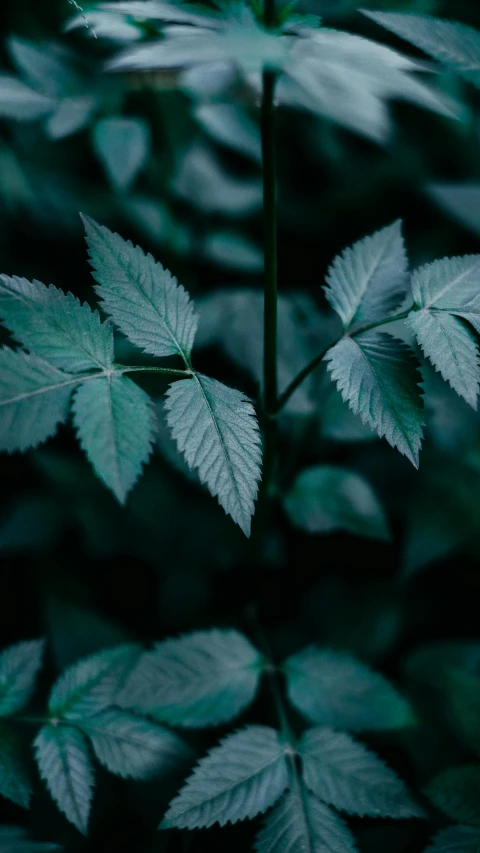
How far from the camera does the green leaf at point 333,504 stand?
1.35 metres

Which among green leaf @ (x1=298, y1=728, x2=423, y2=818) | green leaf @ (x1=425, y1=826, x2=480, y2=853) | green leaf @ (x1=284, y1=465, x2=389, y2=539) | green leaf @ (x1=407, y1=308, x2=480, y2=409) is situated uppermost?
green leaf @ (x1=407, y1=308, x2=480, y2=409)

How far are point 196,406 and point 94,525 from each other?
90cm

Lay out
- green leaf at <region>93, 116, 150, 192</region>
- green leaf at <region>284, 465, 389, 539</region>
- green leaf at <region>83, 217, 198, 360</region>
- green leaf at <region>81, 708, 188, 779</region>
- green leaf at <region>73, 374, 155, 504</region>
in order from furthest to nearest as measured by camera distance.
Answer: green leaf at <region>93, 116, 150, 192</region>, green leaf at <region>284, 465, 389, 539</region>, green leaf at <region>81, 708, 188, 779</region>, green leaf at <region>83, 217, 198, 360</region>, green leaf at <region>73, 374, 155, 504</region>

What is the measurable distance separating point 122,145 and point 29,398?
925 millimetres

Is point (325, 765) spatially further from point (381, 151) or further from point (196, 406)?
point (381, 151)

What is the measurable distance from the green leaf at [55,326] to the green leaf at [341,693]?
0.75 meters

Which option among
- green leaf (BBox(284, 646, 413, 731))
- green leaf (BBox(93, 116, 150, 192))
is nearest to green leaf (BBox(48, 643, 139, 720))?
green leaf (BBox(284, 646, 413, 731))

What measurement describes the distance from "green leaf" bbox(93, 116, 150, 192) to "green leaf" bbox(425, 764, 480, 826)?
1375 mm

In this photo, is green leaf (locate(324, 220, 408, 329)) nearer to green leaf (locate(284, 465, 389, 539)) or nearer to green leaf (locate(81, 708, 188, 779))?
green leaf (locate(284, 465, 389, 539))

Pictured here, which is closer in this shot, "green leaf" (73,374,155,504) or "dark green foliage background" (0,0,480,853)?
"green leaf" (73,374,155,504)

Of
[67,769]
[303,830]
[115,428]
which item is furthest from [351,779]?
[115,428]

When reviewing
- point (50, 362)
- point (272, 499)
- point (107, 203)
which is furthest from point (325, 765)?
point (107, 203)

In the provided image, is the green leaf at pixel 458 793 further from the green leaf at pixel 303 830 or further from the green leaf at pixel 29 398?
the green leaf at pixel 29 398

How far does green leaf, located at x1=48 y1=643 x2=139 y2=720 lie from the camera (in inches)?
43.2
